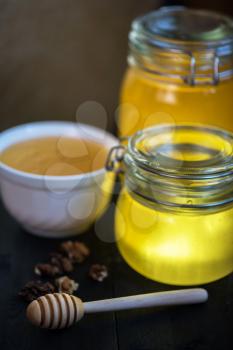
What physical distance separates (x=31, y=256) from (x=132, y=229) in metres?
0.14

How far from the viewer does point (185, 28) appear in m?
0.89

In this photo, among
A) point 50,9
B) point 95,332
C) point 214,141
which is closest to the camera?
point 95,332

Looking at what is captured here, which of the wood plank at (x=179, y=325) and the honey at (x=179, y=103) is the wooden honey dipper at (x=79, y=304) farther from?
the honey at (x=179, y=103)

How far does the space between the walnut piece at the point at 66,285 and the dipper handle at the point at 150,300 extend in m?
0.06

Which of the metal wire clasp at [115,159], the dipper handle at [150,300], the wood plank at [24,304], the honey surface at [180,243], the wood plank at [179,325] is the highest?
the metal wire clasp at [115,159]

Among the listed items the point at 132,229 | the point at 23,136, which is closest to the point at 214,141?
the point at 132,229

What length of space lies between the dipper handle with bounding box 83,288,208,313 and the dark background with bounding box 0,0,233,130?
1.61 ft

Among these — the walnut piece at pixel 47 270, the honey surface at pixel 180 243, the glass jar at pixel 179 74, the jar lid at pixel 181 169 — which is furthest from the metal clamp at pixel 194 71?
the walnut piece at pixel 47 270

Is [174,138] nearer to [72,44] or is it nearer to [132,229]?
[132,229]

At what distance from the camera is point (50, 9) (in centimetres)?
102

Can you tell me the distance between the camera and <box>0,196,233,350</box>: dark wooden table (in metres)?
0.61

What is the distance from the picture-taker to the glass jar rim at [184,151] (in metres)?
0.65

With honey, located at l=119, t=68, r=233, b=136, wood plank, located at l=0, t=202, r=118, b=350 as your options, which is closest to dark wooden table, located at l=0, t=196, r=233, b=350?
wood plank, located at l=0, t=202, r=118, b=350

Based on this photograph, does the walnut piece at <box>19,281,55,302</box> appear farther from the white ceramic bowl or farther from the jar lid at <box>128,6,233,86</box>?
the jar lid at <box>128,6,233,86</box>
